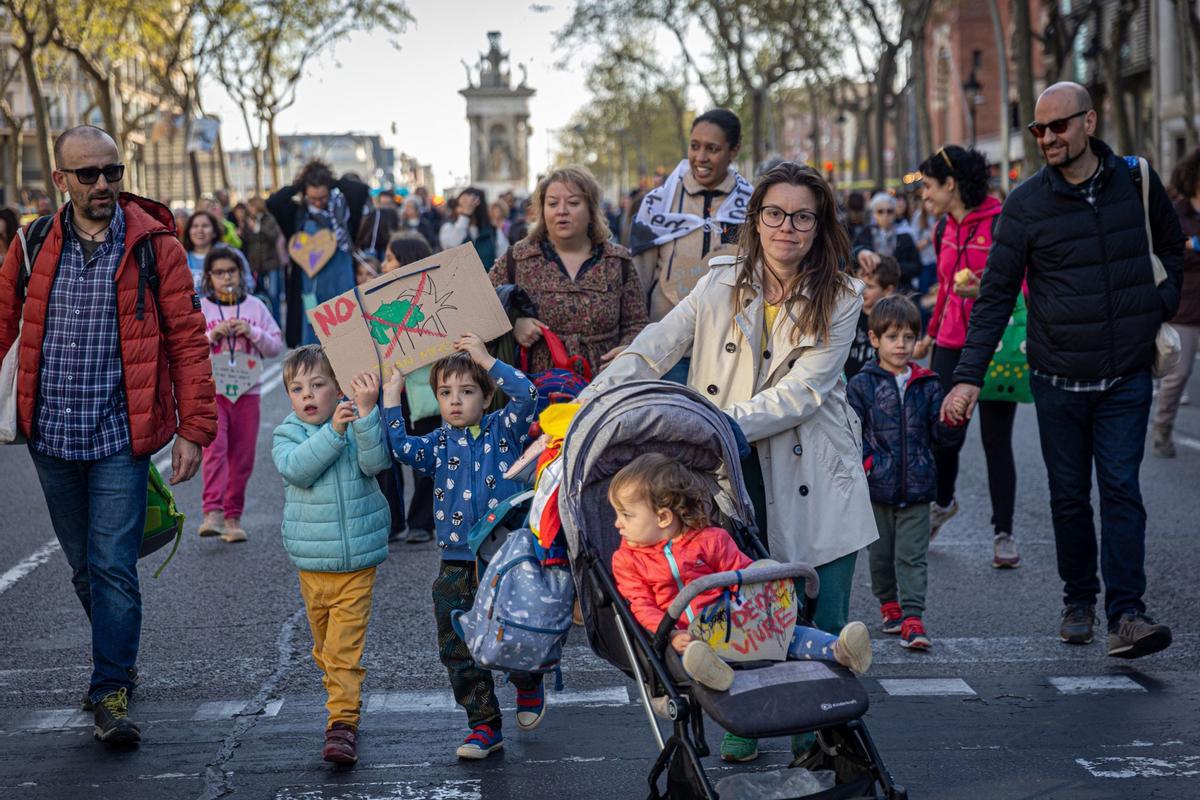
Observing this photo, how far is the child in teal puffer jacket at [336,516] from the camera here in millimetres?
5570

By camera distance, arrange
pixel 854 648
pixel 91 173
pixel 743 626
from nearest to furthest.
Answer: pixel 854 648 < pixel 743 626 < pixel 91 173

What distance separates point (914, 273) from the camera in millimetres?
12977

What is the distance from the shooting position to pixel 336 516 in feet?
18.5

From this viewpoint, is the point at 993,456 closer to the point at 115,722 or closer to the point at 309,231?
the point at 115,722

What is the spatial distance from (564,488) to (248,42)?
155ft

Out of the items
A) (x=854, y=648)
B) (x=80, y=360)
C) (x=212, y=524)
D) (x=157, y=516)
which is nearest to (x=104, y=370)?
(x=80, y=360)

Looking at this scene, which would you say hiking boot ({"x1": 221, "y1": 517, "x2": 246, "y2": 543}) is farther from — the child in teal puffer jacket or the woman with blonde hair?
the child in teal puffer jacket

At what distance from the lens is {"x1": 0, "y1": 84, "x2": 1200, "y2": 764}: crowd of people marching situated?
521cm

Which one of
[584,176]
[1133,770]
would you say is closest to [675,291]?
[584,176]

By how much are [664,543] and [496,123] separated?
76478mm

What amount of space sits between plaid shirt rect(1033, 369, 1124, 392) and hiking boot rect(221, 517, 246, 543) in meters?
5.06

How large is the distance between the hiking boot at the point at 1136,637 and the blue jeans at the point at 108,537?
3728 mm

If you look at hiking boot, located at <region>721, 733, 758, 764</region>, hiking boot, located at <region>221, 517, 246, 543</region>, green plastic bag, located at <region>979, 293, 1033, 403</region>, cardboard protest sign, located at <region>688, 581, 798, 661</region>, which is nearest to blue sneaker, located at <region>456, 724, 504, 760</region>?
hiking boot, located at <region>721, 733, 758, 764</region>

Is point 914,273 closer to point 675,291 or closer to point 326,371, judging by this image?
point 675,291
